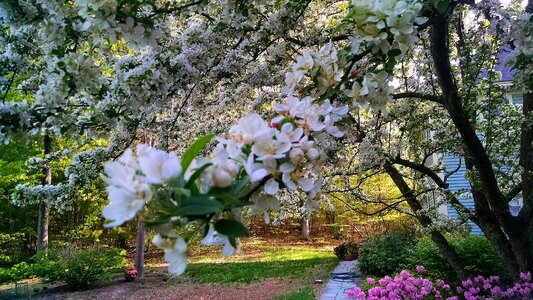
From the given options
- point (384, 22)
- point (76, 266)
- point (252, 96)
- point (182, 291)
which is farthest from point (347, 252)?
point (384, 22)

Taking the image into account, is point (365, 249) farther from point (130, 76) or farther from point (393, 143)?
point (130, 76)

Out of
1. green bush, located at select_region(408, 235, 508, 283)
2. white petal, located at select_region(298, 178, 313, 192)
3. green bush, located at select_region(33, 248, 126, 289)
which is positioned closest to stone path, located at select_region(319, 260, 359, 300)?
green bush, located at select_region(408, 235, 508, 283)

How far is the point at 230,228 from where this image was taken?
698mm

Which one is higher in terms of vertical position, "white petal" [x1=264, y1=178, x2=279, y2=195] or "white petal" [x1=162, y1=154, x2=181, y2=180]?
"white petal" [x1=162, y1=154, x2=181, y2=180]

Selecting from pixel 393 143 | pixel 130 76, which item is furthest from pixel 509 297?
pixel 130 76

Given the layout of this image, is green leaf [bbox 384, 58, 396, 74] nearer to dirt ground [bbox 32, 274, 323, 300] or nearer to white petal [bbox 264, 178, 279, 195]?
white petal [bbox 264, 178, 279, 195]

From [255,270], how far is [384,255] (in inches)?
132

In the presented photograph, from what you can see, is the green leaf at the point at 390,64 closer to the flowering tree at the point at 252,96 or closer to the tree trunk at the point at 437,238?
the flowering tree at the point at 252,96

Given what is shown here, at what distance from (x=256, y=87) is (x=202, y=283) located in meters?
6.13

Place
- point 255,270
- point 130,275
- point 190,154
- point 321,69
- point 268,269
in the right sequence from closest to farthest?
point 190,154 < point 321,69 < point 130,275 < point 255,270 < point 268,269

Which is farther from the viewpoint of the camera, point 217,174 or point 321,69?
point 321,69

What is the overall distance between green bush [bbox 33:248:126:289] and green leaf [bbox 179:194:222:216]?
29.5 feet

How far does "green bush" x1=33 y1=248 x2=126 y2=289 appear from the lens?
8.55 meters

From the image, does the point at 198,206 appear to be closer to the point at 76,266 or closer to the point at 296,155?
the point at 296,155
